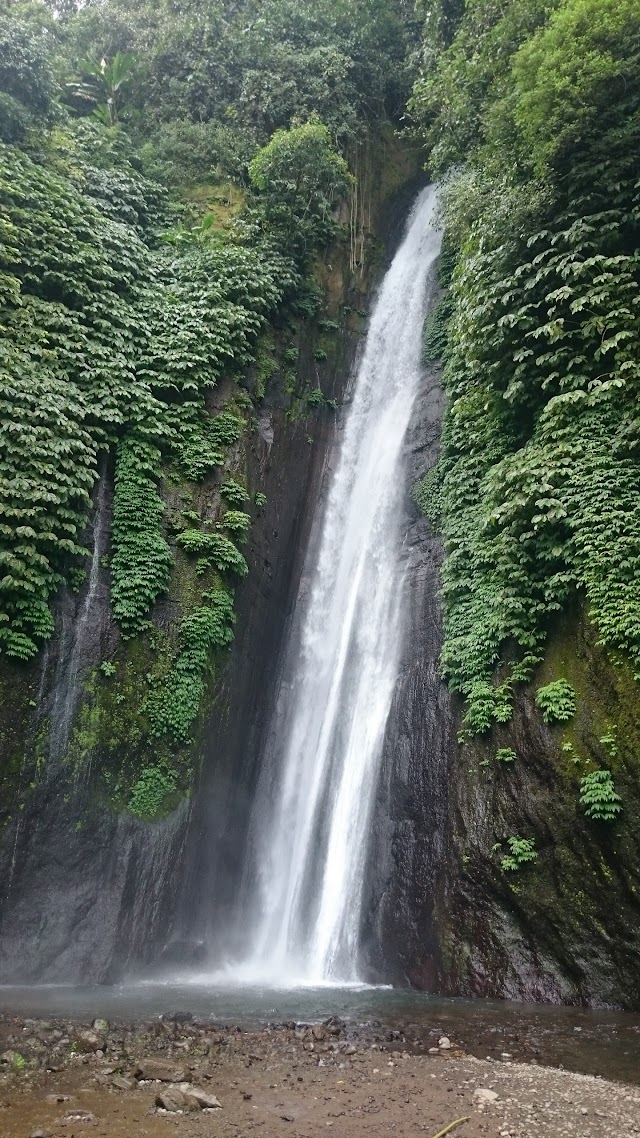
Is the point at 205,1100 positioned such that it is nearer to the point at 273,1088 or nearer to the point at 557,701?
the point at 273,1088

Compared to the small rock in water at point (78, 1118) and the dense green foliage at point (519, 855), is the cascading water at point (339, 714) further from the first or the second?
the small rock in water at point (78, 1118)

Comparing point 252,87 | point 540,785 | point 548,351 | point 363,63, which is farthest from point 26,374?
point 363,63

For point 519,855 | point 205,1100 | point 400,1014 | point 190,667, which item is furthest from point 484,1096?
point 190,667

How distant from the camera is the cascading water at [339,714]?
10648 mm

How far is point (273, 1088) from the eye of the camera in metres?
4.89

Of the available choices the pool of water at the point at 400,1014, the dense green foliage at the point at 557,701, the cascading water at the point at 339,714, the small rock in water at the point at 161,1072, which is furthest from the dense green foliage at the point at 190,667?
the small rock in water at the point at 161,1072

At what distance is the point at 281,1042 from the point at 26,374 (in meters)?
10.5

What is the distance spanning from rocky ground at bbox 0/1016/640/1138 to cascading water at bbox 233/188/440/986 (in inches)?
164

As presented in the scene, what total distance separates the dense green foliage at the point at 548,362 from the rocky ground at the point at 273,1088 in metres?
4.85

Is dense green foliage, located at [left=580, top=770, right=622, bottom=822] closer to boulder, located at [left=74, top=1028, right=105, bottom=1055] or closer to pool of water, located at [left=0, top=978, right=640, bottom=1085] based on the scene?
pool of water, located at [left=0, top=978, right=640, bottom=1085]

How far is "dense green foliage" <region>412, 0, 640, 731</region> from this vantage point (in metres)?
9.61

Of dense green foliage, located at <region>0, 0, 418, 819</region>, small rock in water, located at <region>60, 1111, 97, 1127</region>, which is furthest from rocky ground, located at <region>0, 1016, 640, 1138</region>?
dense green foliage, located at <region>0, 0, 418, 819</region>

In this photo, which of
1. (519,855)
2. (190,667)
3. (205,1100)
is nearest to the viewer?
(205,1100)

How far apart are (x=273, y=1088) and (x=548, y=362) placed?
9883 mm
